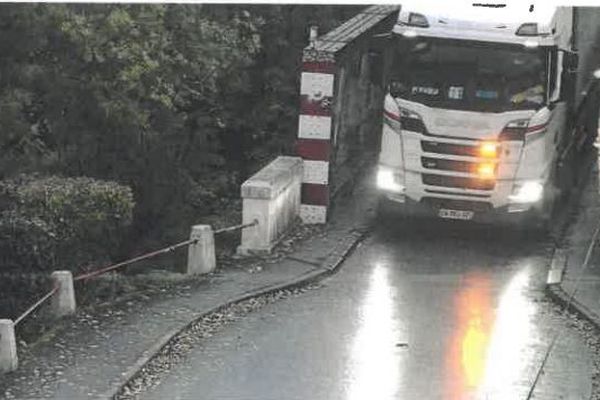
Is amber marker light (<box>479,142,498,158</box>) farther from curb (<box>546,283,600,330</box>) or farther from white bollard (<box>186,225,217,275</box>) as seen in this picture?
white bollard (<box>186,225,217,275</box>)

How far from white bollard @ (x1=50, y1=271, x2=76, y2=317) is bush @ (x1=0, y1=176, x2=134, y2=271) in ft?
3.28

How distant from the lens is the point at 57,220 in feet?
41.8

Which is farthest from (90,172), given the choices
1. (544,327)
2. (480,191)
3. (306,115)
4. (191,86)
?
(544,327)

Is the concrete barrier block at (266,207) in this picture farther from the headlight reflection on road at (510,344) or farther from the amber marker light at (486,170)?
the headlight reflection on road at (510,344)

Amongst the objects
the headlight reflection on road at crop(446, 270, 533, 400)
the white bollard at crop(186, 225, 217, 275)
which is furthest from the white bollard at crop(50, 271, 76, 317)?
the headlight reflection on road at crop(446, 270, 533, 400)

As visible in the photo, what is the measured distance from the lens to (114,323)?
11.3 metres

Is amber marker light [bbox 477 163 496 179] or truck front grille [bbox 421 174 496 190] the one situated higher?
amber marker light [bbox 477 163 496 179]

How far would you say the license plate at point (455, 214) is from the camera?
15.6 metres

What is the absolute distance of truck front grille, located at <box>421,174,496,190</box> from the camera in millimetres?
15352

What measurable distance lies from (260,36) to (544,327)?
10.3m

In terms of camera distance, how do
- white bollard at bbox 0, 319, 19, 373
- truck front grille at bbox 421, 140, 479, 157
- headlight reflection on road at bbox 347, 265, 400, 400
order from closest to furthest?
white bollard at bbox 0, 319, 19, 373 → headlight reflection on road at bbox 347, 265, 400, 400 → truck front grille at bbox 421, 140, 479, 157

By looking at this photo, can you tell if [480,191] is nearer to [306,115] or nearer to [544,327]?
[306,115]

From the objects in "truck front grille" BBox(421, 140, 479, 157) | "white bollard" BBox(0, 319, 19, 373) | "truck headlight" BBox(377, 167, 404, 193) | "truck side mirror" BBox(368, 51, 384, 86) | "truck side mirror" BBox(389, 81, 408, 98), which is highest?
"truck side mirror" BBox(368, 51, 384, 86)

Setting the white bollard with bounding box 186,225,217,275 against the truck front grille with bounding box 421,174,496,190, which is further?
the truck front grille with bounding box 421,174,496,190
